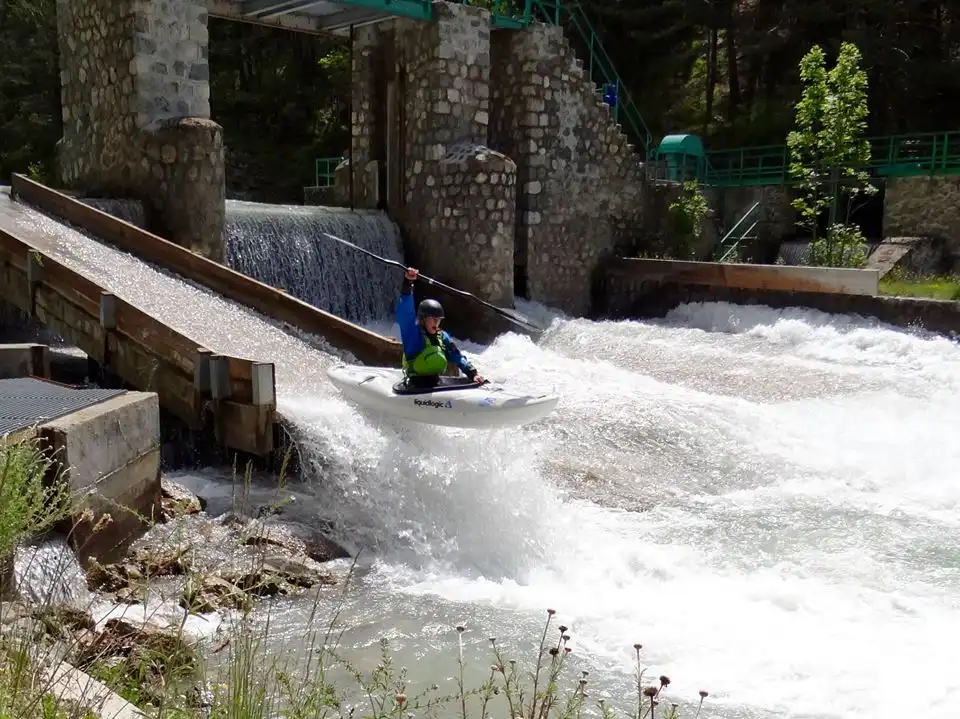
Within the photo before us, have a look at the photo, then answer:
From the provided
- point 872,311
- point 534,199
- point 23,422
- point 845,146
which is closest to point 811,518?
point 23,422

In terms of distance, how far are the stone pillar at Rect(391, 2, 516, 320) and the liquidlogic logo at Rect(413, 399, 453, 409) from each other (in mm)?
6979

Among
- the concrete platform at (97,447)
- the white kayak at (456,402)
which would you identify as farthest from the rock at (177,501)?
the white kayak at (456,402)

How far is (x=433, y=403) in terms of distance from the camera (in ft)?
22.7

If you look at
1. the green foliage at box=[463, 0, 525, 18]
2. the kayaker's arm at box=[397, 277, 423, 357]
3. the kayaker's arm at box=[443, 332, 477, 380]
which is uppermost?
the green foliage at box=[463, 0, 525, 18]

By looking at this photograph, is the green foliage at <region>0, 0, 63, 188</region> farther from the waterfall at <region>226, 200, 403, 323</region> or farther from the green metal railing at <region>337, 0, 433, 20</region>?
the green metal railing at <region>337, 0, 433, 20</region>

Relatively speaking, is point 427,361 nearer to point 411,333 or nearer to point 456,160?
point 411,333

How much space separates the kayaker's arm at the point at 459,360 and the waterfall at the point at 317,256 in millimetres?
5779

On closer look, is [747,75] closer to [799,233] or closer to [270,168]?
[799,233]

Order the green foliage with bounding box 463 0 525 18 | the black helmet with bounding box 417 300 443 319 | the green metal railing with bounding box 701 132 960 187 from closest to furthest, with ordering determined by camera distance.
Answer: the black helmet with bounding box 417 300 443 319, the green foliage with bounding box 463 0 525 18, the green metal railing with bounding box 701 132 960 187

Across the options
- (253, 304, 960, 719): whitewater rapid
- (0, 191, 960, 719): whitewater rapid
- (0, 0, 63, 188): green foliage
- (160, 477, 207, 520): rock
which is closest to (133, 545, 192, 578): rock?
(160, 477, 207, 520): rock

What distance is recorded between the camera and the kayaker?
7172 mm

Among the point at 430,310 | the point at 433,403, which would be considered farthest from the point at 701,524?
the point at 430,310

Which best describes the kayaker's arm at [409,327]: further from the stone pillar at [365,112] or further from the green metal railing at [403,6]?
the stone pillar at [365,112]

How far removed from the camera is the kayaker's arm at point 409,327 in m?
7.16
